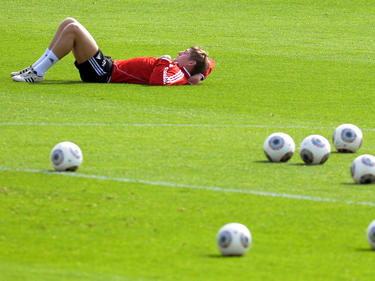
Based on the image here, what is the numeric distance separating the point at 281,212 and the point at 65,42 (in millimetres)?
9758

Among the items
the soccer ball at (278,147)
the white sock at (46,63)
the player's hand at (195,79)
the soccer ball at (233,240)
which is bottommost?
the player's hand at (195,79)

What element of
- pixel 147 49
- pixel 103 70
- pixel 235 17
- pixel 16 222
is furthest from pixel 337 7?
pixel 16 222

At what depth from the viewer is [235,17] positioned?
104ft

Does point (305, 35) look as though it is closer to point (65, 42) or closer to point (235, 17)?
point (235, 17)

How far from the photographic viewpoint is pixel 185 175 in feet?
35.6

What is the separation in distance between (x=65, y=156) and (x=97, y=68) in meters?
8.04

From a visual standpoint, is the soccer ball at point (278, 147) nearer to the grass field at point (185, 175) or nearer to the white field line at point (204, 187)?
the grass field at point (185, 175)

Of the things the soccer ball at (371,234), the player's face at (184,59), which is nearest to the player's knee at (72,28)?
the player's face at (184,59)

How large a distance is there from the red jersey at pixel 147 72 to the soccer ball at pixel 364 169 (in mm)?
8376

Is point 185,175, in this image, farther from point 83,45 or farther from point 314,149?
point 83,45

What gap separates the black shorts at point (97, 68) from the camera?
18.4 meters

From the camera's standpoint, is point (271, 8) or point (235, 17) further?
point (271, 8)

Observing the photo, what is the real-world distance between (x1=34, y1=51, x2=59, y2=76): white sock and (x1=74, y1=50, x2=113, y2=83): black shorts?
1.44ft

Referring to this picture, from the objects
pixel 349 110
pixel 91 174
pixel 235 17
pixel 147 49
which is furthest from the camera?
pixel 235 17
